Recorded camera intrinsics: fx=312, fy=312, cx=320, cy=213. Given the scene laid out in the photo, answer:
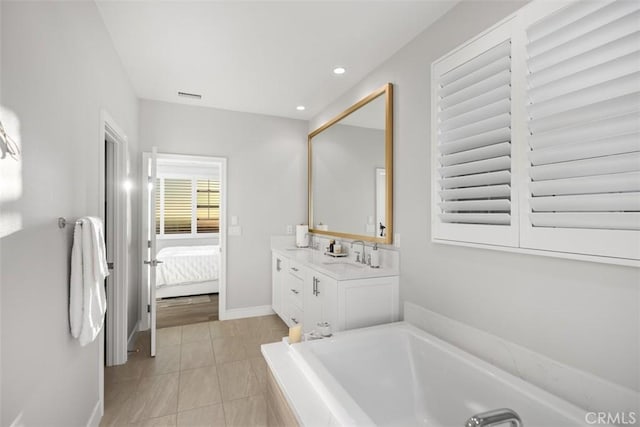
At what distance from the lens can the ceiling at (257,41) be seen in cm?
200

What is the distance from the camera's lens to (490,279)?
1.73 meters

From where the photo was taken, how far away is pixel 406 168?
2393 millimetres

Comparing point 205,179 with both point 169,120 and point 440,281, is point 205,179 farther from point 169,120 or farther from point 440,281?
point 440,281

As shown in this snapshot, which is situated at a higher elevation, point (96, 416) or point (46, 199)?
point (46, 199)

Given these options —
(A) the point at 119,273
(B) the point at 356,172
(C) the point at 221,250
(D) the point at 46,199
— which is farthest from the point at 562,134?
(C) the point at 221,250

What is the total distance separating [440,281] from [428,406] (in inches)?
28.8

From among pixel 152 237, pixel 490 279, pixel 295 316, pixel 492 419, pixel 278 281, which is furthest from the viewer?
pixel 278 281

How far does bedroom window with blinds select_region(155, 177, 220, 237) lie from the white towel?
534 cm

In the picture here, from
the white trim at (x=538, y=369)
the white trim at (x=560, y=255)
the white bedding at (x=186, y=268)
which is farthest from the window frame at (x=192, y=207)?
the white trim at (x=560, y=255)

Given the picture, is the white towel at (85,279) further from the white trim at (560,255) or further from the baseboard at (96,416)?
the white trim at (560,255)

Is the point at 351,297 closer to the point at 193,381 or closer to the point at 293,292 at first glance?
the point at 293,292

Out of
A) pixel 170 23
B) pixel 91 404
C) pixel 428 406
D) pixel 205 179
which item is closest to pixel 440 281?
pixel 428 406

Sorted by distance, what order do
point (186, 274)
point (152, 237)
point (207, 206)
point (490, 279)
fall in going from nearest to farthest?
point (490, 279) < point (152, 237) < point (186, 274) < point (207, 206)

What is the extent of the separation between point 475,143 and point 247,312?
3.32m
